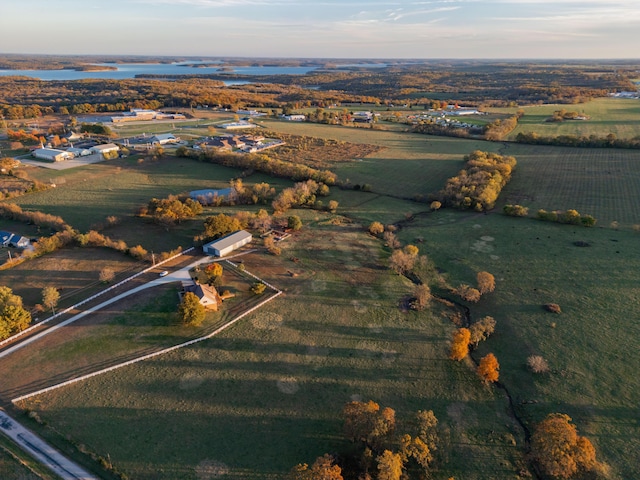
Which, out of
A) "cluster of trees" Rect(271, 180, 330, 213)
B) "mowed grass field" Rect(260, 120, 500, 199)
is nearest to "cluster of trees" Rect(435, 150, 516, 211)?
"mowed grass field" Rect(260, 120, 500, 199)

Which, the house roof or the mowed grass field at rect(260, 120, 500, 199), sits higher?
the mowed grass field at rect(260, 120, 500, 199)

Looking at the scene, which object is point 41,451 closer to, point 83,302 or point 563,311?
point 83,302

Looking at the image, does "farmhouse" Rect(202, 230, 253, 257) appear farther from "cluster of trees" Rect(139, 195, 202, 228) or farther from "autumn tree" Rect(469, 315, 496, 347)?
"autumn tree" Rect(469, 315, 496, 347)

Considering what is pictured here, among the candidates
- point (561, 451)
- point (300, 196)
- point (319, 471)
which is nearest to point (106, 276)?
point (319, 471)

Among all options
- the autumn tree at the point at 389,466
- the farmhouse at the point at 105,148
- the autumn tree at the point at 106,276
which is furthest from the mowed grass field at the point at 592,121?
the autumn tree at the point at 389,466

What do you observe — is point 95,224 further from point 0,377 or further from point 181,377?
point 181,377

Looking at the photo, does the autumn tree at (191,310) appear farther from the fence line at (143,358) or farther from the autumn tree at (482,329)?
the autumn tree at (482,329)
